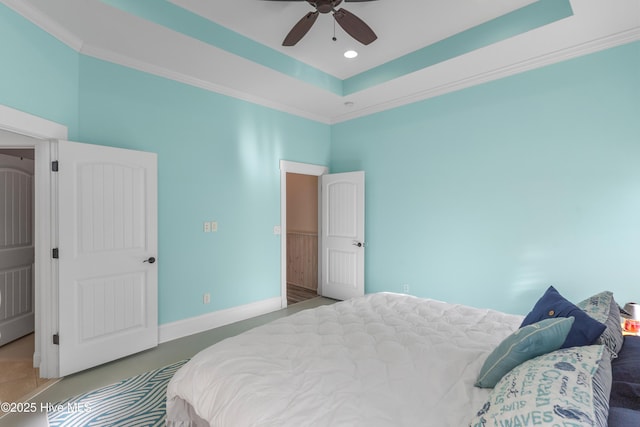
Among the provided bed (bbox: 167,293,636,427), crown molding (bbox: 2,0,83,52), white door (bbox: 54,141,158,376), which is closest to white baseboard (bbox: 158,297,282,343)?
white door (bbox: 54,141,158,376)

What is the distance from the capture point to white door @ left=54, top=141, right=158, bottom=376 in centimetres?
250

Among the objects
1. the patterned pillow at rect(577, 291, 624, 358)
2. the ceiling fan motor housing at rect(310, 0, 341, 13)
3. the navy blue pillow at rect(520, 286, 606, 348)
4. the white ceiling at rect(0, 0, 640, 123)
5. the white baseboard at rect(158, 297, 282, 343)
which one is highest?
the white ceiling at rect(0, 0, 640, 123)

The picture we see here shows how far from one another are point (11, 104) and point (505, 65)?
4.22 m

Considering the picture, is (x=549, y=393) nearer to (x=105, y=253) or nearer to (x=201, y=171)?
(x=105, y=253)

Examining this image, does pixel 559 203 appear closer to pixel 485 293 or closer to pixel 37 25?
pixel 485 293

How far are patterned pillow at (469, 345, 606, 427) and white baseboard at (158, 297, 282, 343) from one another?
3.11 meters

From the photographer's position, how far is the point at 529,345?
1173mm

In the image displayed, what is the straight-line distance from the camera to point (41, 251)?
2.52 metres

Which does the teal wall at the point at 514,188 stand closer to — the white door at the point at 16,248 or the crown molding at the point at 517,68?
the crown molding at the point at 517,68

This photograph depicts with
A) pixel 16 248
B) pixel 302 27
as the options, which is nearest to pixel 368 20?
pixel 302 27

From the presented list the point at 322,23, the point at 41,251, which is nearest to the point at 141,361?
the point at 41,251

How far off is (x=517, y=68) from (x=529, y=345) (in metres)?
3.04

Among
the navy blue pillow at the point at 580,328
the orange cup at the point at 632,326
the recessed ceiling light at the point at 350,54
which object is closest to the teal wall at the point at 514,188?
the orange cup at the point at 632,326

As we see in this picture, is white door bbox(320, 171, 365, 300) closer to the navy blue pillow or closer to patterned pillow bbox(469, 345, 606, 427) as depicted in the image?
the navy blue pillow
